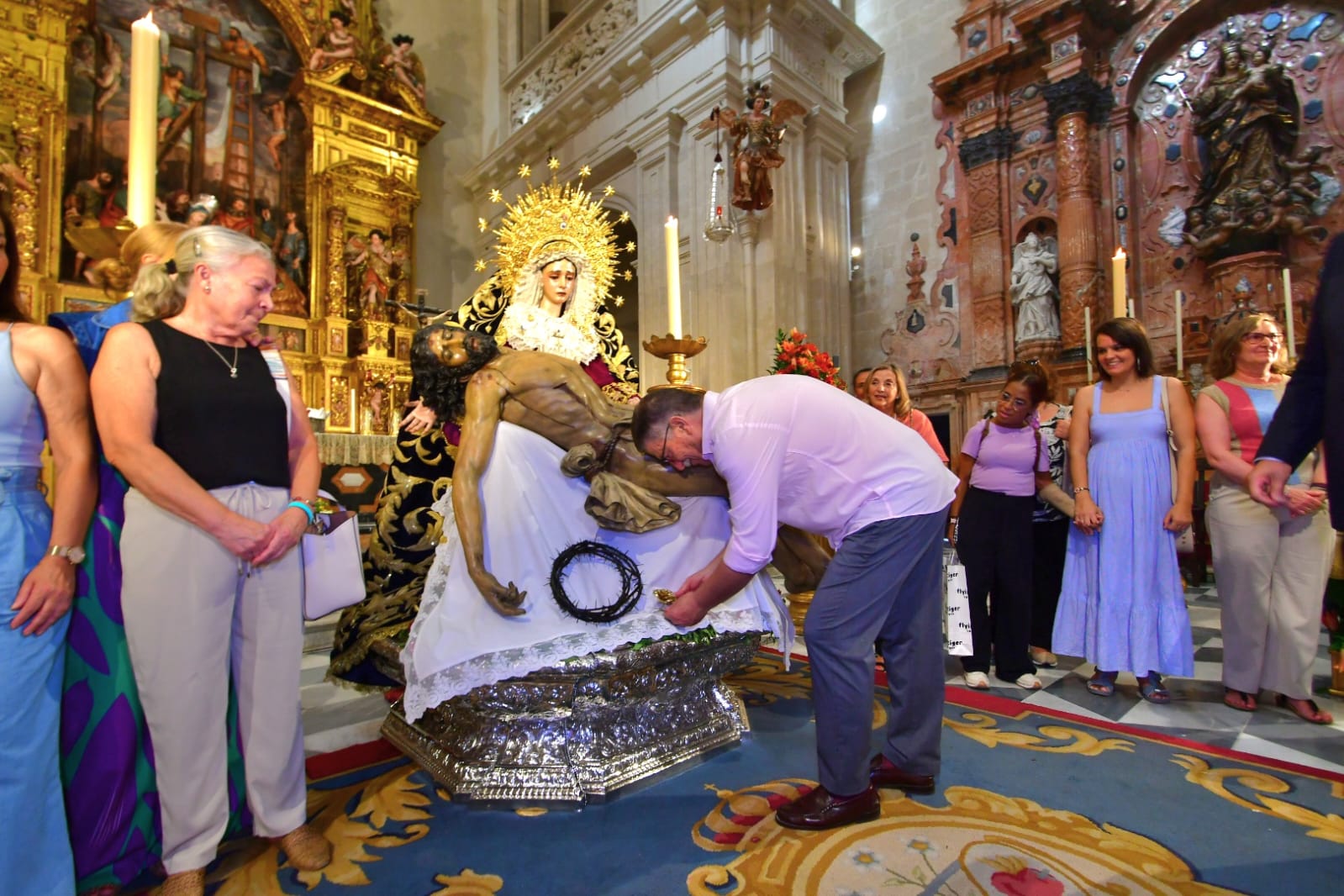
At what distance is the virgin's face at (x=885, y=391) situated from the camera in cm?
342

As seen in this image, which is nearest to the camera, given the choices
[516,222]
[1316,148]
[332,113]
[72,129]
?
[516,222]

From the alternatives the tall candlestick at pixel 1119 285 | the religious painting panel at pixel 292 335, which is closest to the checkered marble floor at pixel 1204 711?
the tall candlestick at pixel 1119 285

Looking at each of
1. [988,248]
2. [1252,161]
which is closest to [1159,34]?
[1252,161]

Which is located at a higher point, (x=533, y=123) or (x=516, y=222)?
(x=533, y=123)

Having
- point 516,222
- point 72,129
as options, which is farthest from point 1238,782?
point 72,129

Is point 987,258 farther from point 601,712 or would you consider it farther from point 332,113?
point 332,113

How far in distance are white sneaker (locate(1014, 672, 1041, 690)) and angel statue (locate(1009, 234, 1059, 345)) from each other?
5586 millimetres

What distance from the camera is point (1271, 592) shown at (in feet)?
8.95

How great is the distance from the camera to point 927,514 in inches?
72.3

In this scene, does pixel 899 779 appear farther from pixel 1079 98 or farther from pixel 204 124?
pixel 204 124

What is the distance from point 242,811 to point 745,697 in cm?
187

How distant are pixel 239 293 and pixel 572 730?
1543 mm

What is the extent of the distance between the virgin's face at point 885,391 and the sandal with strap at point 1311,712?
6.60 ft

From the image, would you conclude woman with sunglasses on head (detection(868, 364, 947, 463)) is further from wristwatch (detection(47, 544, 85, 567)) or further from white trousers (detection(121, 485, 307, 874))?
wristwatch (detection(47, 544, 85, 567))
